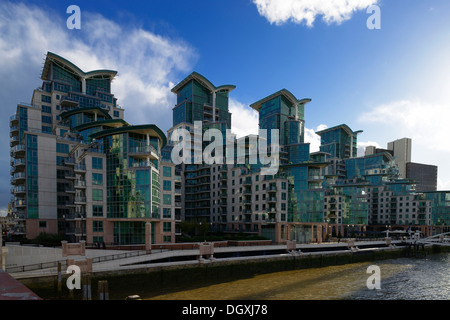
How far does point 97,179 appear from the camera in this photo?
4734cm

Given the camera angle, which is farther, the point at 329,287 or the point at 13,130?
the point at 13,130

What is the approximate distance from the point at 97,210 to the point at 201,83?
7735 centimetres

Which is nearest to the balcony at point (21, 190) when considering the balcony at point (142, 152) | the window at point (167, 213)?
the balcony at point (142, 152)

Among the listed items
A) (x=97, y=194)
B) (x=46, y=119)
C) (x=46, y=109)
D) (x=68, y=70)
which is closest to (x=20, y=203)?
(x=46, y=119)

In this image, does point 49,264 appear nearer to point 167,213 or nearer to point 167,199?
point 167,213

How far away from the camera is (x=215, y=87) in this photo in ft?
370

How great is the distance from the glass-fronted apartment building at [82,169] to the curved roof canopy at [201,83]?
3945cm

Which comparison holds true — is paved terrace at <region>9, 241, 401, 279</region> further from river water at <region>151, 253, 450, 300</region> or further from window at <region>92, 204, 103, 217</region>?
window at <region>92, 204, 103, 217</region>

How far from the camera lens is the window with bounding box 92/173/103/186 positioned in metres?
47.1

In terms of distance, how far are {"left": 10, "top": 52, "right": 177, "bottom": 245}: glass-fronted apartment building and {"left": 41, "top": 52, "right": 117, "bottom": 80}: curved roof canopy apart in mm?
251

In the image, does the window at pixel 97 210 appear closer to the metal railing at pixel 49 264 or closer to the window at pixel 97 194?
the window at pixel 97 194
